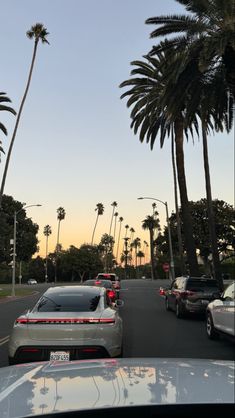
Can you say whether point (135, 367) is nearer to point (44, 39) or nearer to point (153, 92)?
point (153, 92)

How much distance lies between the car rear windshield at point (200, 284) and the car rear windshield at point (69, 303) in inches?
423

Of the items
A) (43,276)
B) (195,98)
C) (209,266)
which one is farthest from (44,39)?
(43,276)

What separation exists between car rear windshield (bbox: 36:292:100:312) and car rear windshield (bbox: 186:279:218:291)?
10.7m

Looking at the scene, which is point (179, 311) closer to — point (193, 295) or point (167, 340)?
point (193, 295)

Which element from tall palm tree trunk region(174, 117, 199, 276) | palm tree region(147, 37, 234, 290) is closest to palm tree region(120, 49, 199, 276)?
tall palm tree trunk region(174, 117, 199, 276)

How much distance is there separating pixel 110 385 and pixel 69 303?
19.6 ft

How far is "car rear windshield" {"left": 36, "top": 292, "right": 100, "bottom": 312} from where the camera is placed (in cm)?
916

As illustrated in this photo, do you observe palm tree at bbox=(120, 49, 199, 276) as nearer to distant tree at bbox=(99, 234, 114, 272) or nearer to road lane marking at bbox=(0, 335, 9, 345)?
road lane marking at bbox=(0, 335, 9, 345)

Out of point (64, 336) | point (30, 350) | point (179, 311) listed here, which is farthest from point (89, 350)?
point (179, 311)

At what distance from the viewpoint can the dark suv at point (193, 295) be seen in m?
19.6

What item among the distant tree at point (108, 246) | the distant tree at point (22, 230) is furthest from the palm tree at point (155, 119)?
the distant tree at point (108, 246)

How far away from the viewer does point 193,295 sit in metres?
19.6

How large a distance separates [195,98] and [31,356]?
18.9 m

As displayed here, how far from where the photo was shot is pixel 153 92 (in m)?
36.8
